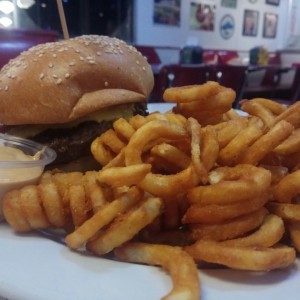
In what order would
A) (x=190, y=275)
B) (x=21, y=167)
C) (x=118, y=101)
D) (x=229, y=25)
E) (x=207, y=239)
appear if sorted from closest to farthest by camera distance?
(x=190, y=275)
(x=207, y=239)
(x=21, y=167)
(x=118, y=101)
(x=229, y=25)

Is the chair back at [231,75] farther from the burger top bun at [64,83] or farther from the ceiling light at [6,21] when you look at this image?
the ceiling light at [6,21]

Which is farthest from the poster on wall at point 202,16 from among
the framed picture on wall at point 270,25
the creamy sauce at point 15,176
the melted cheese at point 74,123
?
the creamy sauce at point 15,176

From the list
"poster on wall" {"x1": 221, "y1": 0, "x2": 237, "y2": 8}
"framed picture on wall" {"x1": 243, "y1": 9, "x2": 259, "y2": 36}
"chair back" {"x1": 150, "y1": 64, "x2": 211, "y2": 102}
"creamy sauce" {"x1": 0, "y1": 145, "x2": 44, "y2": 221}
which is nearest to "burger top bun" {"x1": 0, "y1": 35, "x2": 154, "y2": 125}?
"creamy sauce" {"x1": 0, "y1": 145, "x2": 44, "y2": 221}

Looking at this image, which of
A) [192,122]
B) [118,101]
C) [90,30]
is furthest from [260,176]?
[90,30]

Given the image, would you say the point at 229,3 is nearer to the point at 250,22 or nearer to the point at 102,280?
the point at 250,22

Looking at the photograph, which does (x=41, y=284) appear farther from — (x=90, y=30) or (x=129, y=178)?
(x=90, y=30)

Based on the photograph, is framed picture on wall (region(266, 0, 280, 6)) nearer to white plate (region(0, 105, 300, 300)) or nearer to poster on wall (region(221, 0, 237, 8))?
poster on wall (region(221, 0, 237, 8))
